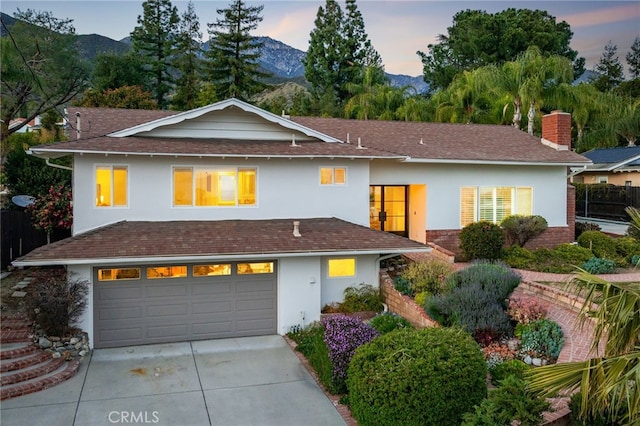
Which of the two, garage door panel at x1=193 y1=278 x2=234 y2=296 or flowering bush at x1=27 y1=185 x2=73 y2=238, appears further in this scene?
flowering bush at x1=27 y1=185 x2=73 y2=238

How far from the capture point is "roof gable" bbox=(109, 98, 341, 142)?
1483 centimetres

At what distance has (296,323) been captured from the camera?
13.5 meters

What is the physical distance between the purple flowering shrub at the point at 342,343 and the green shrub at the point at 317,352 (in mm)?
160

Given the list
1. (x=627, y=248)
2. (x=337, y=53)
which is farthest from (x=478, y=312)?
(x=337, y=53)

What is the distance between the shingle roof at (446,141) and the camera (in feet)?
58.5

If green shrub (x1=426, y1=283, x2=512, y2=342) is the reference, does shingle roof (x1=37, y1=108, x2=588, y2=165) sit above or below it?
above

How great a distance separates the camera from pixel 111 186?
1409cm

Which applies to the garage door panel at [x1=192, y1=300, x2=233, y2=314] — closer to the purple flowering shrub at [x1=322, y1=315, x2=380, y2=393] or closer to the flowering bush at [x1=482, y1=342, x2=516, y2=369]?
the purple flowering shrub at [x1=322, y1=315, x2=380, y2=393]

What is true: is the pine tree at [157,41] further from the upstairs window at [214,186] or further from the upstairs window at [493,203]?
the upstairs window at [493,203]

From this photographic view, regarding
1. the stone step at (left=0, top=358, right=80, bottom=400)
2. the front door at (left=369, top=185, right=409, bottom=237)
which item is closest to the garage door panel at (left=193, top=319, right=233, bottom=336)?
the stone step at (left=0, top=358, right=80, bottom=400)

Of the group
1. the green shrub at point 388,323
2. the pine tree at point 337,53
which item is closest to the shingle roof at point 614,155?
the pine tree at point 337,53

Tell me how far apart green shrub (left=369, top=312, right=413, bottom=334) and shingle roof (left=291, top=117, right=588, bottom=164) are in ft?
21.1

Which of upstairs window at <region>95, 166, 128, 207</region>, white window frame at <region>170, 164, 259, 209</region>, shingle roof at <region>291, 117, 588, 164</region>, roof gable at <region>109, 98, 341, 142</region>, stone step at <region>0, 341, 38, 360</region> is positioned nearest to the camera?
stone step at <region>0, 341, 38, 360</region>

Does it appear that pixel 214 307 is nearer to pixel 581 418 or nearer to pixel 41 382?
pixel 41 382
